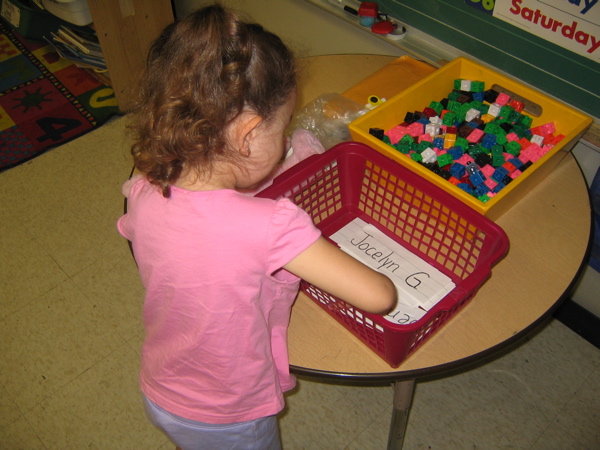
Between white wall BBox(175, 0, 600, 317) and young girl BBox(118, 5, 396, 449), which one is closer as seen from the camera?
young girl BBox(118, 5, 396, 449)

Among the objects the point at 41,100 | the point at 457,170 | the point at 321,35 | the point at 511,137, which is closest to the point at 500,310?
the point at 457,170

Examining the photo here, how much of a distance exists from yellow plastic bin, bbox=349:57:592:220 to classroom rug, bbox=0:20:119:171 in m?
1.45

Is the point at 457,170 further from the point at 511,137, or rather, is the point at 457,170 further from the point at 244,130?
the point at 244,130

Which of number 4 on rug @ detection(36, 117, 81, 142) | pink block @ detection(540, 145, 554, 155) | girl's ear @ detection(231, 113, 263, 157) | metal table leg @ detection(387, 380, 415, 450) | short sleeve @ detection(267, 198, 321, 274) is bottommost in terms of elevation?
number 4 on rug @ detection(36, 117, 81, 142)

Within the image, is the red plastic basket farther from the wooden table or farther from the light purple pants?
the light purple pants

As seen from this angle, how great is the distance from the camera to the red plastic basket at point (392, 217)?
2.23 feet

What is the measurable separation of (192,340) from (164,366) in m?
0.09

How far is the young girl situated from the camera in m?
0.56

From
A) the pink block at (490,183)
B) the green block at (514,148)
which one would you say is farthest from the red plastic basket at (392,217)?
the green block at (514,148)

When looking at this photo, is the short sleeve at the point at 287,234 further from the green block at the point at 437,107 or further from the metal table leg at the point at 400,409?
the green block at the point at 437,107

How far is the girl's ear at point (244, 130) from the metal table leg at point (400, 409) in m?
0.46

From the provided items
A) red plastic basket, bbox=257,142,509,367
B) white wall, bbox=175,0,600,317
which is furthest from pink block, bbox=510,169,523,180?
white wall, bbox=175,0,600,317

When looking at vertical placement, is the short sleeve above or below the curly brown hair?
below

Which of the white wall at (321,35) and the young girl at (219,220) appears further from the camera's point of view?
the white wall at (321,35)
